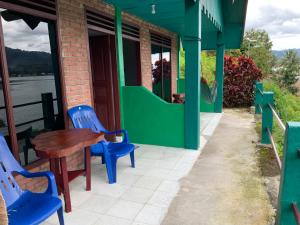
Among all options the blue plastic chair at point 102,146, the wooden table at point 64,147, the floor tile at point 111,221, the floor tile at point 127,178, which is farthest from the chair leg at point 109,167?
the floor tile at point 111,221

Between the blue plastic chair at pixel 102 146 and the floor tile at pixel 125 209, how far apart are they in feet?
1.69

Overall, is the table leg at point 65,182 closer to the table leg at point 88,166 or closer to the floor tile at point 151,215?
the table leg at point 88,166

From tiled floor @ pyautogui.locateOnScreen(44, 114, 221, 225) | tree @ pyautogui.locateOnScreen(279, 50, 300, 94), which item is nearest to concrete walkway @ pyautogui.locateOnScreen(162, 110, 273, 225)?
tiled floor @ pyautogui.locateOnScreen(44, 114, 221, 225)

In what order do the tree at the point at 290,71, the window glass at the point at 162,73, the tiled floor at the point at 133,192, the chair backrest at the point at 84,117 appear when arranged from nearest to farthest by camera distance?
the tiled floor at the point at 133,192, the chair backrest at the point at 84,117, the window glass at the point at 162,73, the tree at the point at 290,71

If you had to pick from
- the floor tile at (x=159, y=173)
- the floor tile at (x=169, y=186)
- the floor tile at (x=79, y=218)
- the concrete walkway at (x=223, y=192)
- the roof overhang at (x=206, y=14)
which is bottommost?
the concrete walkway at (x=223, y=192)

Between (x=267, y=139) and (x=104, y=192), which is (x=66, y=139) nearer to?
(x=104, y=192)

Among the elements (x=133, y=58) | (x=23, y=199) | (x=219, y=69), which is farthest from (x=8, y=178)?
(x=219, y=69)

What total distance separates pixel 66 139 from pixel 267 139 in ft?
11.5

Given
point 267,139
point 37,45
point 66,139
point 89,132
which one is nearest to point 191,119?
point 267,139

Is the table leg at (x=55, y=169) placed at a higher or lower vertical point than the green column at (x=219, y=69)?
lower

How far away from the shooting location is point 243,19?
23.3 ft

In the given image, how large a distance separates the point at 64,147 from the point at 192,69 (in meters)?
2.53

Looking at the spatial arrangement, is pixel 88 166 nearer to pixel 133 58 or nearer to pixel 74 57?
pixel 74 57

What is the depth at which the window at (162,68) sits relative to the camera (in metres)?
6.95
